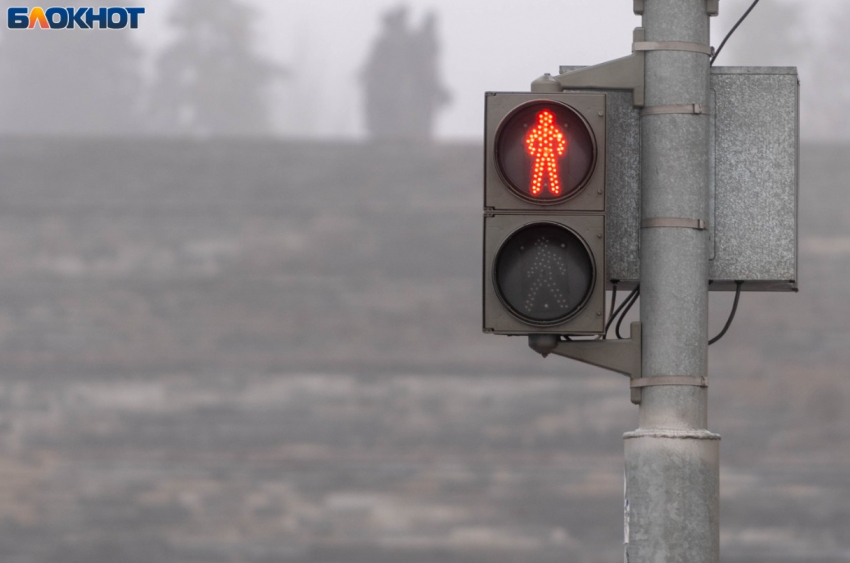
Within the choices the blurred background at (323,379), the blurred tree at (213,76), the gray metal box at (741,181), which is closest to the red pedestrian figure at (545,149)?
the gray metal box at (741,181)

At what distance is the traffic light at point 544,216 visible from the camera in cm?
270

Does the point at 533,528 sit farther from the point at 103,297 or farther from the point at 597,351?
the point at 597,351

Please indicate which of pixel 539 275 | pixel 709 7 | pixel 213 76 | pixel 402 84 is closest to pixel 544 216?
pixel 539 275

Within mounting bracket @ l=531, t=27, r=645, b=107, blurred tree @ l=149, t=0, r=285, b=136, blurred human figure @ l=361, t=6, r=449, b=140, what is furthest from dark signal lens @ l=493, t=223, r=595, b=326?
blurred tree @ l=149, t=0, r=285, b=136

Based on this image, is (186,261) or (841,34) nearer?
(186,261)

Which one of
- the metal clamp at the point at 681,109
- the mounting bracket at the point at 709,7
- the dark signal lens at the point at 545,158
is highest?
the mounting bracket at the point at 709,7

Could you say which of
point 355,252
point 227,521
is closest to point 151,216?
point 355,252

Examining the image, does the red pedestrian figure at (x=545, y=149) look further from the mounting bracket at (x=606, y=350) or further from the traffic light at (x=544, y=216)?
the mounting bracket at (x=606, y=350)

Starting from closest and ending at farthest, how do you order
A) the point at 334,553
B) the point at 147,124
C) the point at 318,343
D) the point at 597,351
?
the point at 597,351 → the point at 334,553 → the point at 318,343 → the point at 147,124

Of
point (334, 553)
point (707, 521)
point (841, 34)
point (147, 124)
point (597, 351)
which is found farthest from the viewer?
point (841, 34)

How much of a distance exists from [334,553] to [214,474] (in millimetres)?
2032

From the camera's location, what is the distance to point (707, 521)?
2.56 m

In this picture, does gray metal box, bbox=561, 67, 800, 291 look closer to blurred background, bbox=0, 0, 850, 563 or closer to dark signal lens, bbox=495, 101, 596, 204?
dark signal lens, bbox=495, 101, 596, 204

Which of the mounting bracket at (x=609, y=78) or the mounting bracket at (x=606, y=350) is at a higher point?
the mounting bracket at (x=609, y=78)
